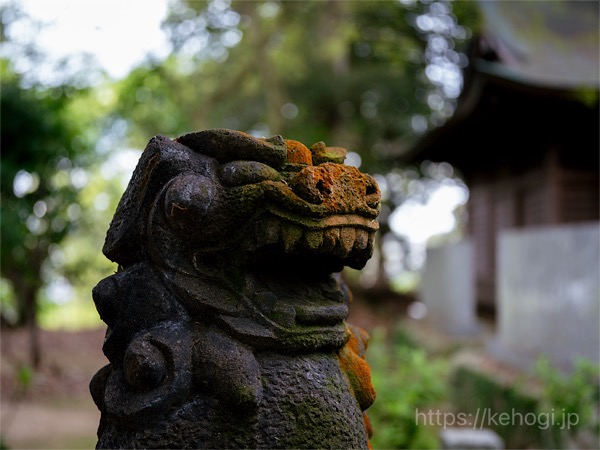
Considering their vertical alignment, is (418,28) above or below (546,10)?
above

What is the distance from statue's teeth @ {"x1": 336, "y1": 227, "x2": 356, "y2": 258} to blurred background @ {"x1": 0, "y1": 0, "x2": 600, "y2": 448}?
343cm

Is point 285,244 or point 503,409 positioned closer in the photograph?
point 285,244

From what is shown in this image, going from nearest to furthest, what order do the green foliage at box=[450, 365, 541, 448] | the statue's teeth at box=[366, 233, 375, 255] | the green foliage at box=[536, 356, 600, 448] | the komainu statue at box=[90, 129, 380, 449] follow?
the komainu statue at box=[90, 129, 380, 449], the statue's teeth at box=[366, 233, 375, 255], the green foliage at box=[536, 356, 600, 448], the green foliage at box=[450, 365, 541, 448]

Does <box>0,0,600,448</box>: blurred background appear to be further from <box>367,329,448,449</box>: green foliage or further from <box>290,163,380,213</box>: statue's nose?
<box>290,163,380,213</box>: statue's nose

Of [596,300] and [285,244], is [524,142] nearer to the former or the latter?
[596,300]

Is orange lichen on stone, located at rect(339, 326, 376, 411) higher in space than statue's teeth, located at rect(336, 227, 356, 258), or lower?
lower

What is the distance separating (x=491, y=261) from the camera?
1323 cm

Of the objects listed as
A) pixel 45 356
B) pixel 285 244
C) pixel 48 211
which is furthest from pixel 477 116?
pixel 285 244

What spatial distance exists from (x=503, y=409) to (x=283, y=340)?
4853 mm

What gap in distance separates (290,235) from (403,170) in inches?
595

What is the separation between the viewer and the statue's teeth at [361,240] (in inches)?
75.2

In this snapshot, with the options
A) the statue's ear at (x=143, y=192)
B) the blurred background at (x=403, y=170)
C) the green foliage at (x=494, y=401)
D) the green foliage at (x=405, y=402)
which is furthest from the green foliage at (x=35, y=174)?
the statue's ear at (x=143, y=192)

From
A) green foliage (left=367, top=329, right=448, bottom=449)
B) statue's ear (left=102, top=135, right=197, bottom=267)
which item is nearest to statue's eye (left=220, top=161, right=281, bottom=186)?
statue's ear (left=102, top=135, right=197, bottom=267)

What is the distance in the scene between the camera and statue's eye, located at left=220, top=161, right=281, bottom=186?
6.01ft
